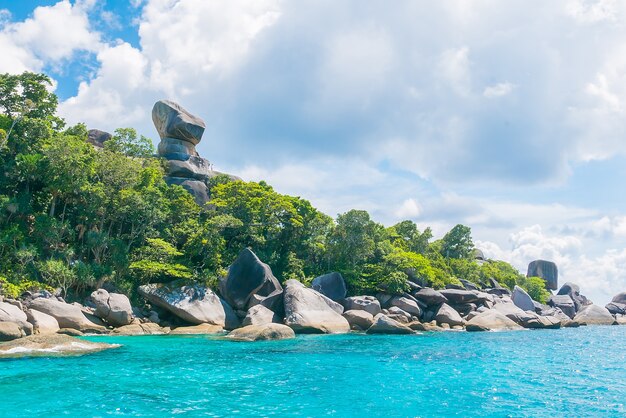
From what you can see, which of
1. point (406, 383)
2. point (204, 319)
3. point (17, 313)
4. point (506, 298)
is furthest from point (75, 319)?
point (506, 298)

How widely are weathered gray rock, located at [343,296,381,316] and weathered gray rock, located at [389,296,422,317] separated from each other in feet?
8.22

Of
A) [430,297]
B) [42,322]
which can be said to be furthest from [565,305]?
[42,322]

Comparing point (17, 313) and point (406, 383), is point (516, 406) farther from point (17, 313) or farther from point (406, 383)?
point (17, 313)

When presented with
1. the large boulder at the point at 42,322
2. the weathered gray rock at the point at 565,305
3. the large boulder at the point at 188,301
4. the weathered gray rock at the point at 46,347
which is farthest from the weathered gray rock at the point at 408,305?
the weathered gray rock at the point at 565,305

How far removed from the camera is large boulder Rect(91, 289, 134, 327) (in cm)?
2586

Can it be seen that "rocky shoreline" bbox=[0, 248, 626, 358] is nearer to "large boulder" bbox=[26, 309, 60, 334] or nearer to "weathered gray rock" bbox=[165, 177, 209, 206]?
"large boulder" bbox=[26, 309, 60, 334]

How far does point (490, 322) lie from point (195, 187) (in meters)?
28.1

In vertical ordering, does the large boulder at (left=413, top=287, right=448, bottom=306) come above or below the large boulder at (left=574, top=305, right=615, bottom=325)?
above

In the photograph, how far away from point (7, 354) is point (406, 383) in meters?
13.1

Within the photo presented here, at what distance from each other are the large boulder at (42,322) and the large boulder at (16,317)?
2.78ft

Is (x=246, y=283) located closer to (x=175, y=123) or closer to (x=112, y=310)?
(x=112, y=310)

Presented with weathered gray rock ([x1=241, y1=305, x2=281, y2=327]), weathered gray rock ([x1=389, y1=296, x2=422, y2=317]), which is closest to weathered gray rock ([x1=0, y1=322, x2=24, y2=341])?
weathered gray rock ([x1=241, y1=305, x2=281, y2=327])

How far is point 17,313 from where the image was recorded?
20578 millimetres

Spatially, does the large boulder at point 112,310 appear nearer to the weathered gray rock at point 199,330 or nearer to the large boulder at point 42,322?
the weathered gray rock at point 199,330
